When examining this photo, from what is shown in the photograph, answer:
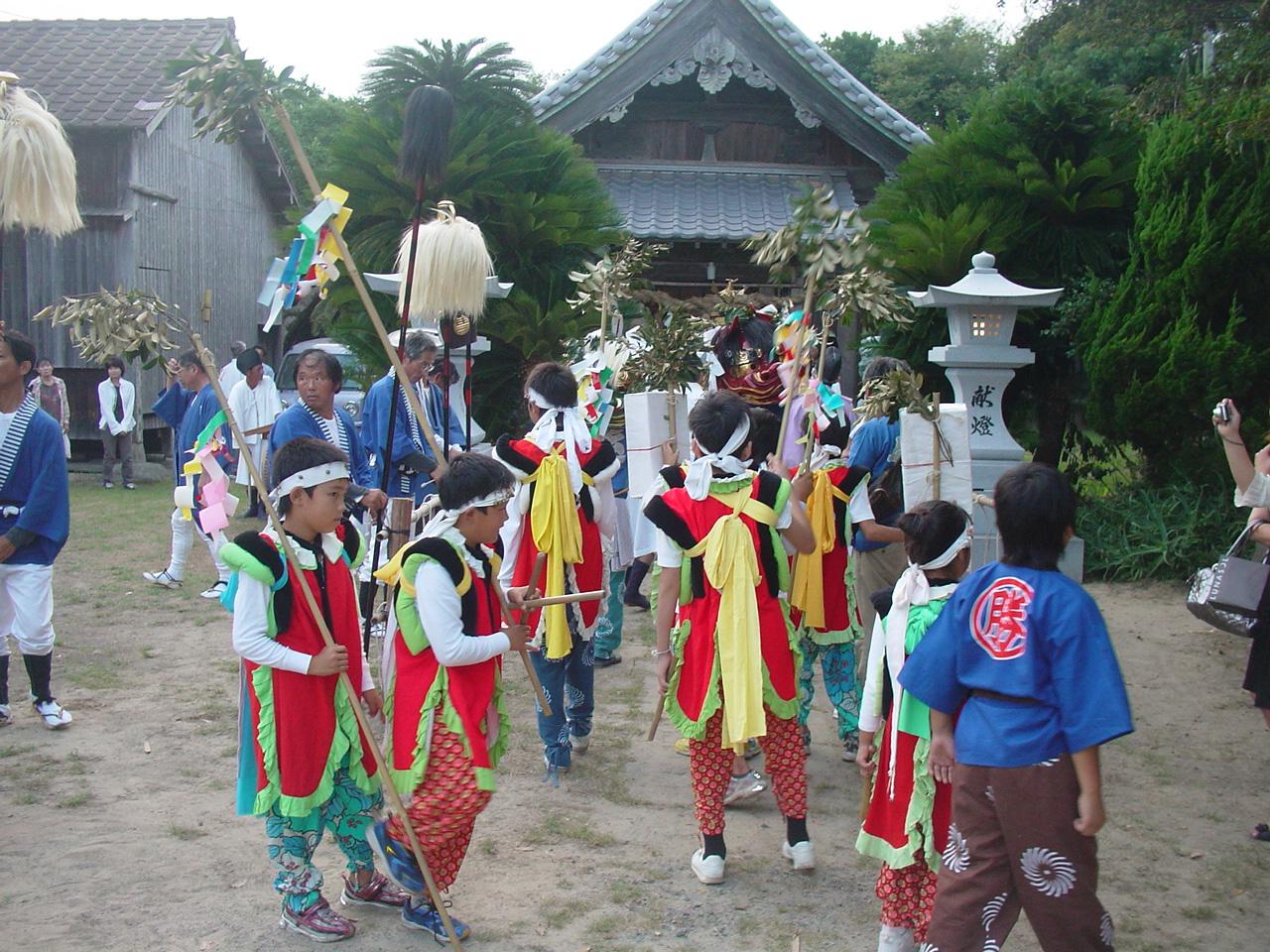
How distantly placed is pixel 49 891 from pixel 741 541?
2.49 metres

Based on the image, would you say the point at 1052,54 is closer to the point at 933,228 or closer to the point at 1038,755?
the point at 933,228

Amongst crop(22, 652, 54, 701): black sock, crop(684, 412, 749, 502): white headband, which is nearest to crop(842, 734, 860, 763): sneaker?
crop(684, 412, 749, 502): white headband

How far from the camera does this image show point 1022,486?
8.77 feet

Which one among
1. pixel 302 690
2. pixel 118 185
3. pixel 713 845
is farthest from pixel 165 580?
pixel 118 185

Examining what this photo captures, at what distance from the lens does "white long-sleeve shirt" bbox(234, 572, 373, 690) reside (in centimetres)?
325

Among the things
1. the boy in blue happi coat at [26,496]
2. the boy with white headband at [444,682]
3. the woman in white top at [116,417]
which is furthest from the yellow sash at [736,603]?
the woman in white top at [116,417]

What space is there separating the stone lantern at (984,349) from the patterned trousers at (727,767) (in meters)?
4.42

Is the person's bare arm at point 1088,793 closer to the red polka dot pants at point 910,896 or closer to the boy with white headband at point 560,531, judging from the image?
the red polka dot pants at point 910,896

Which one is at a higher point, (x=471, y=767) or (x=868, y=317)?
(x=868, y=317)

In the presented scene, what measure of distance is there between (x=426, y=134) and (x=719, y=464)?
177cm

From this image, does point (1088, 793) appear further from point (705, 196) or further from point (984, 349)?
point (705, 196)

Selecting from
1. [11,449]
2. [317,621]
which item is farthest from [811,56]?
[317,621]

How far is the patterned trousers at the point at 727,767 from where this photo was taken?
3.90 meters

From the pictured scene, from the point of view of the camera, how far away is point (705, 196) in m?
11.4
